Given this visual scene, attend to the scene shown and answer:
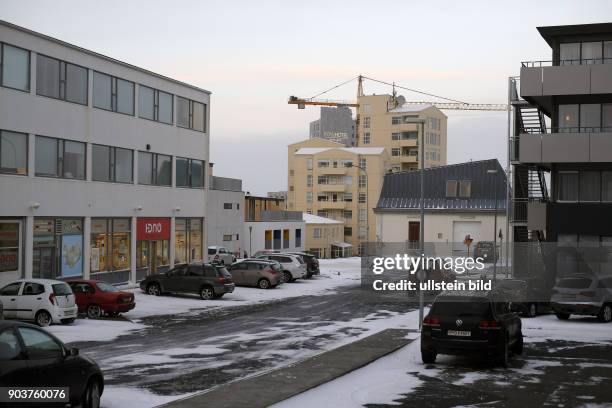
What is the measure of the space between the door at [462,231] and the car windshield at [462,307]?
54.5 metres

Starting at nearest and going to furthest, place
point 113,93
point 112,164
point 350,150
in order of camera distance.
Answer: point 113,93 < point 112,164 < point 350,150

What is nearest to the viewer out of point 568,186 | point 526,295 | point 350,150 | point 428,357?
point 428,357

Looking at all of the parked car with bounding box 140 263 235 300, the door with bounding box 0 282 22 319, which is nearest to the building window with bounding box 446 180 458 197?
the parked car with bounding box 140 263 235 300

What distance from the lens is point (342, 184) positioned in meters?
115

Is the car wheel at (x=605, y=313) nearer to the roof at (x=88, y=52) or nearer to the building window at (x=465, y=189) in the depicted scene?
the roof at (x=88, y=52)

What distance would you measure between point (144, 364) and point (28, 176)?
1822 cm

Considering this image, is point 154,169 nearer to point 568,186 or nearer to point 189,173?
point 189,173

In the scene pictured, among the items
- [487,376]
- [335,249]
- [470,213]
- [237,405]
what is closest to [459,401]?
[487,376]

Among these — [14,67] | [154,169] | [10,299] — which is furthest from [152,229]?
[10,299]

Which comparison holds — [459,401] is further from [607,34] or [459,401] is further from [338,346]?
[607,34]

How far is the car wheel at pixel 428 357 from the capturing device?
17281 mm

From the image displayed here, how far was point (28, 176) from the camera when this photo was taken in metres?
32.4

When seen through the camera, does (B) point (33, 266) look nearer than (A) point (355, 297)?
Yes

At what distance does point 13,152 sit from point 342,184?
8514 cm
